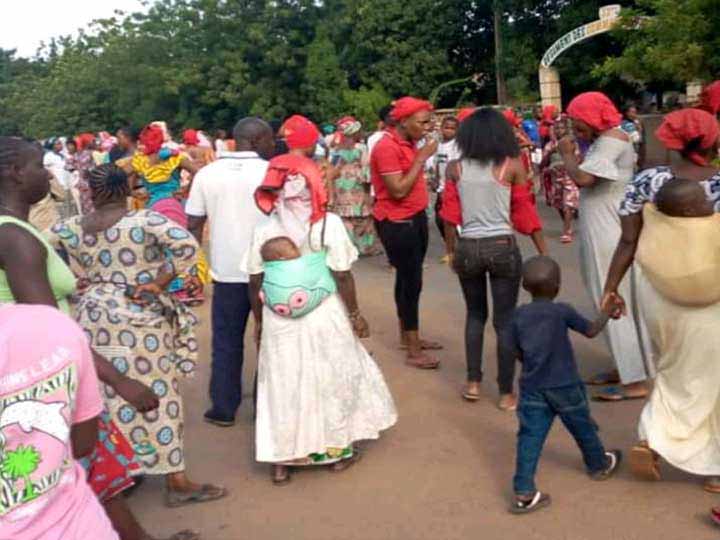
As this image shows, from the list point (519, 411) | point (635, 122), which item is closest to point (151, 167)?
point (519, 411)

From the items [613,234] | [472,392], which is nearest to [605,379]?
[472,392]

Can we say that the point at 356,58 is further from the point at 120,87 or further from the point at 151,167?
the point at 151,167

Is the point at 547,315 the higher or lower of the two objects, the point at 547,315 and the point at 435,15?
the lower

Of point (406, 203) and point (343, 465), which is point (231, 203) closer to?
point (406, 203)

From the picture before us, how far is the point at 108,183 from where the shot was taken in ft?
14.1

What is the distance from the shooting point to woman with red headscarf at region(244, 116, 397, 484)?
15.4 ft

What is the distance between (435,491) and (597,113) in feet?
7.72

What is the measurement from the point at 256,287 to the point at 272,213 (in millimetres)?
391

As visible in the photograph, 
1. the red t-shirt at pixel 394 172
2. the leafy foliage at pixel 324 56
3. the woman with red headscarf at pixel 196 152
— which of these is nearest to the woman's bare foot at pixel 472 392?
the red t-shirt at pixel 394 172

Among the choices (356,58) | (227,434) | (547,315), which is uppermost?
(356,58)

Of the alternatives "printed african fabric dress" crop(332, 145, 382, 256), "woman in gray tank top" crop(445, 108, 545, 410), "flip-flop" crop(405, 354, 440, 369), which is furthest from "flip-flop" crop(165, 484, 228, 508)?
"printed african fabric dress" crop(332, 145, 382, 256)

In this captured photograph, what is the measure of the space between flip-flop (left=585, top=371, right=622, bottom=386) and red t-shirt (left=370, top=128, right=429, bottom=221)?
5.35 ft

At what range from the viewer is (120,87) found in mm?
40750

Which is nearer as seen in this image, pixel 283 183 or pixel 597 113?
pixel 283 183
